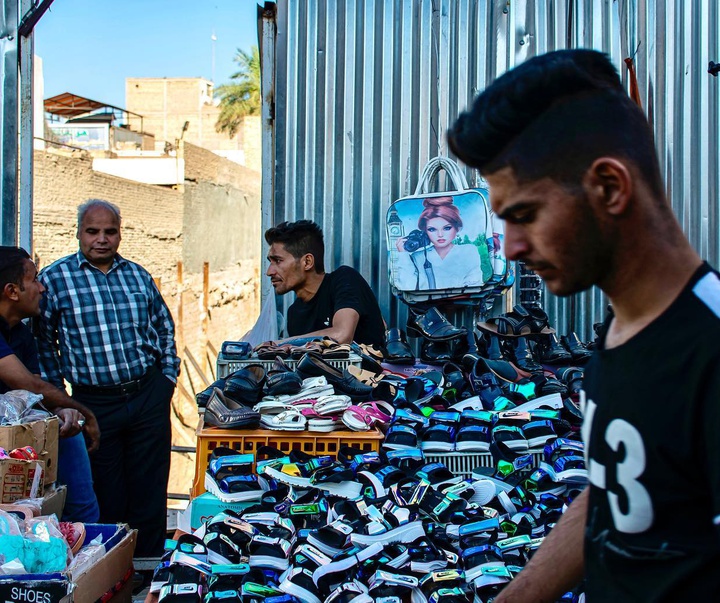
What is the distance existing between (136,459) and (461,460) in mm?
2501

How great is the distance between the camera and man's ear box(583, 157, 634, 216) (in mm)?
1139

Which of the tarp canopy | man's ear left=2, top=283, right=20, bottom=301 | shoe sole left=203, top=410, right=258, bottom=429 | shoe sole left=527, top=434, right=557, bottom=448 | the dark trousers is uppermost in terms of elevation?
the tarp canopy

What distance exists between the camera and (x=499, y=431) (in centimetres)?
333

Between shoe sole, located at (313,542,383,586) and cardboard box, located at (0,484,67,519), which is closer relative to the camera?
shoe sole, located at (313,542,383,586)

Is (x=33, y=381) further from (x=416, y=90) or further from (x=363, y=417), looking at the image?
(x=416, y=90)

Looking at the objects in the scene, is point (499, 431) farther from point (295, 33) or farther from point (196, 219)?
point (196, 219)

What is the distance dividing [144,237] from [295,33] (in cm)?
1385

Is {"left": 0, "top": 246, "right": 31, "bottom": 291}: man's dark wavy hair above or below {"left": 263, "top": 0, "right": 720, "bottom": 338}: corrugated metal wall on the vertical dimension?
below

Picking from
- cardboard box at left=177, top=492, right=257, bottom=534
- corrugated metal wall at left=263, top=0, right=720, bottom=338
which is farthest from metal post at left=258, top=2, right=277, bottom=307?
cardboard box at left=177, top=492, right=257, bottom=534

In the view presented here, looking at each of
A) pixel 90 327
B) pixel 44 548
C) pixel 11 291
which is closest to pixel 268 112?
pixel 90 327

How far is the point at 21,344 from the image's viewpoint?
438 centimetres

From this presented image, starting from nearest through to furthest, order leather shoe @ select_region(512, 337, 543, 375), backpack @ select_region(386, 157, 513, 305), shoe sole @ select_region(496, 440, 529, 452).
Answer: shoe sole @ select_region(496, 440, 529, 452)
leather shoe @ select_region(512, 337, 543, 375)
backpack @ select_region(386, 157, 513, 305)

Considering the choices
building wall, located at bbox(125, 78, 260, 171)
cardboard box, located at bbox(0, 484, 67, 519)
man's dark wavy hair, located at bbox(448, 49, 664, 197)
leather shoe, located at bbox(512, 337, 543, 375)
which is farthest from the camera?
building wall, located at bbox(125, 78, 260, 171)

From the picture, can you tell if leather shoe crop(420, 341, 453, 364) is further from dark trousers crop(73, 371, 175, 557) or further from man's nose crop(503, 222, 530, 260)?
man's nose crop(503, 222, 530, 260)
